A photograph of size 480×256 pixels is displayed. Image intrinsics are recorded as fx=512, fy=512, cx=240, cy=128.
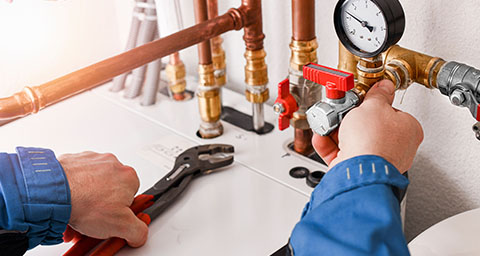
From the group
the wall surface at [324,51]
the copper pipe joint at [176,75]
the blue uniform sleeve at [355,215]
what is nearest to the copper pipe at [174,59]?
the copper pipe joint at [176,75]

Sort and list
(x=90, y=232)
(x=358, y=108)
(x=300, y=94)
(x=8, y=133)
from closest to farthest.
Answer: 1. (x=358, y=108)
2. (x=90, y=232)
3. (x=300, y=94)
4. (x=8, y=133)

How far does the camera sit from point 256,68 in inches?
33.4

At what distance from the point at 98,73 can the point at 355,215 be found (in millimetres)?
390

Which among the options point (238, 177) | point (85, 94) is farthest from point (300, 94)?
point (85, 94)

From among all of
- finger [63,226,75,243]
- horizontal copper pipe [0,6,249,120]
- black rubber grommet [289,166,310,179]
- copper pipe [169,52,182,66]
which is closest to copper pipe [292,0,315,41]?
horizontal copper pipe [0,6,249,120]

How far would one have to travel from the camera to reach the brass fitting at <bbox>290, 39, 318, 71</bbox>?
2.52 feet

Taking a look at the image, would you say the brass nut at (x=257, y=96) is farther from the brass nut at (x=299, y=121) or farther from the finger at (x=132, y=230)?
the finger at (x=132, y=230)

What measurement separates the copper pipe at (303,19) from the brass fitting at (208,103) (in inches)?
7.4

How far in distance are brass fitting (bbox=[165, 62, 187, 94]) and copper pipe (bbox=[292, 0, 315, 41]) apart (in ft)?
1.05

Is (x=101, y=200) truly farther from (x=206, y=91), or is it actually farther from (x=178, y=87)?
(x=178, y=87)

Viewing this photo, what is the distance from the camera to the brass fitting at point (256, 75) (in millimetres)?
841

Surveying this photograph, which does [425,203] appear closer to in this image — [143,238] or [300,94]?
[300,94]

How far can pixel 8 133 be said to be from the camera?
3.15 feet

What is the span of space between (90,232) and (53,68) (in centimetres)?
54
